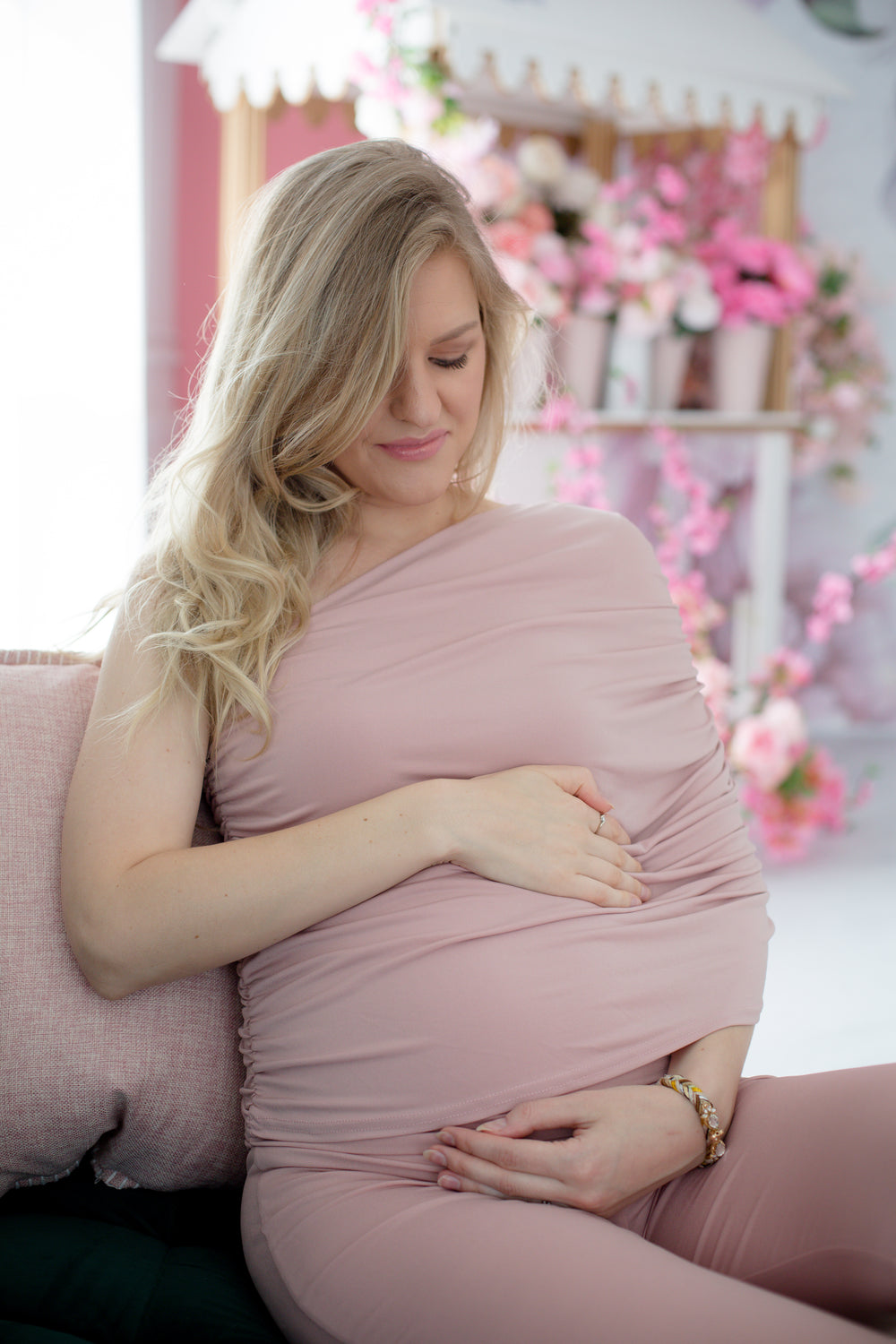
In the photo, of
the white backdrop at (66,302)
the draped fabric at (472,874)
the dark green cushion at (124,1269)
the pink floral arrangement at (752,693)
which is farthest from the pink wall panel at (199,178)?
the dark green cushion at (124,1269)

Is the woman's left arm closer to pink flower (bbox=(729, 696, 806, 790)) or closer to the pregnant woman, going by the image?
the pregnant woman

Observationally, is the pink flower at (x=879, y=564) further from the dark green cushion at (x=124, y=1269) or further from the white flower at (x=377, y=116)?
the dark green cushion at (x=124, y=1269)

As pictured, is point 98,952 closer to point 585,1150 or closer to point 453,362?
point 585,1150

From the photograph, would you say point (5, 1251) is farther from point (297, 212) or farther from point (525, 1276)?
point (297, 212)

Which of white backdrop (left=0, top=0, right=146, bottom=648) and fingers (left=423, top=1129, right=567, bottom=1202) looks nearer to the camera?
fingers (left=423, top=1129, right=567, bottom=1202)

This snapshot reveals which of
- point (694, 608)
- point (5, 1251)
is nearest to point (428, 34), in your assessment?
point (694, 608)

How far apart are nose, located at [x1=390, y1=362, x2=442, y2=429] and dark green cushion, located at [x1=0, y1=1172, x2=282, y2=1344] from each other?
2.84ft

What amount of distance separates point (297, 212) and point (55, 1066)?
908 mm

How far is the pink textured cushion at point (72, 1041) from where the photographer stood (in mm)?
1085

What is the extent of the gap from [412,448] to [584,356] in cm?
208

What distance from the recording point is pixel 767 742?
3.19 meters

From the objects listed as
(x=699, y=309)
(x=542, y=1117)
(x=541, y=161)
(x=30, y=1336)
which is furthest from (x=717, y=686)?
(x=30, y=1336)

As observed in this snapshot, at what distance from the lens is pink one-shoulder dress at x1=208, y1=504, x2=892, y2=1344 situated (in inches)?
35.5

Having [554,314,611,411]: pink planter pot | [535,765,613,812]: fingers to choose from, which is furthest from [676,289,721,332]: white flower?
[535,765,613,812]: fingers
